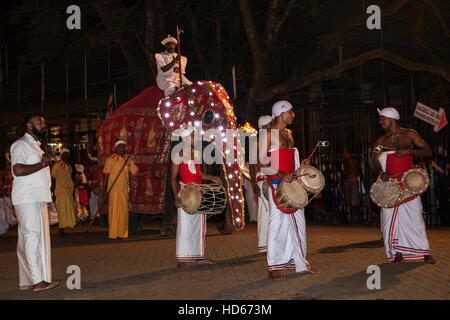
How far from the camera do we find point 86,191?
19031mm

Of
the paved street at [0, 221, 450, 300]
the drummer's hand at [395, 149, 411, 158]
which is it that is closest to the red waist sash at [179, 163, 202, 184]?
the paved street at [0, 221, 450, 300]

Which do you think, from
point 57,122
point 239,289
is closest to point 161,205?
point 239,289

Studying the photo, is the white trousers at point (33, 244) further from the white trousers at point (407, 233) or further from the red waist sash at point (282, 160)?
the white trousers at point (407, 233)

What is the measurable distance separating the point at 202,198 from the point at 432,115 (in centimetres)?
742

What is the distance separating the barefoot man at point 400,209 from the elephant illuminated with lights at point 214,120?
6.98ft

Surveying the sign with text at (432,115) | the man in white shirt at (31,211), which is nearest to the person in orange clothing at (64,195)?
the man in white shirt at (31,211)

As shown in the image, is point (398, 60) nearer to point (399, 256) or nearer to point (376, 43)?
point (376, 43)

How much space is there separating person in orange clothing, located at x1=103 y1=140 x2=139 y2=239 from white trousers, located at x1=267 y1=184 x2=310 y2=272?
6.27 meters

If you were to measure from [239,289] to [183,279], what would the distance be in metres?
1.08

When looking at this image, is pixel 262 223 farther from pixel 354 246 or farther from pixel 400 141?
pixel 400 141

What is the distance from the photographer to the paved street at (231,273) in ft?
22.7

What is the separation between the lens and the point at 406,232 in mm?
8922

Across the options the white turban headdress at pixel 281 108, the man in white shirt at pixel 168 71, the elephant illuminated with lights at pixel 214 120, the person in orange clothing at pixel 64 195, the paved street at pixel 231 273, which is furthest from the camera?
the person in orange clothing at pixel 64 195

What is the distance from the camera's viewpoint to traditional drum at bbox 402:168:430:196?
8656 millimetres
